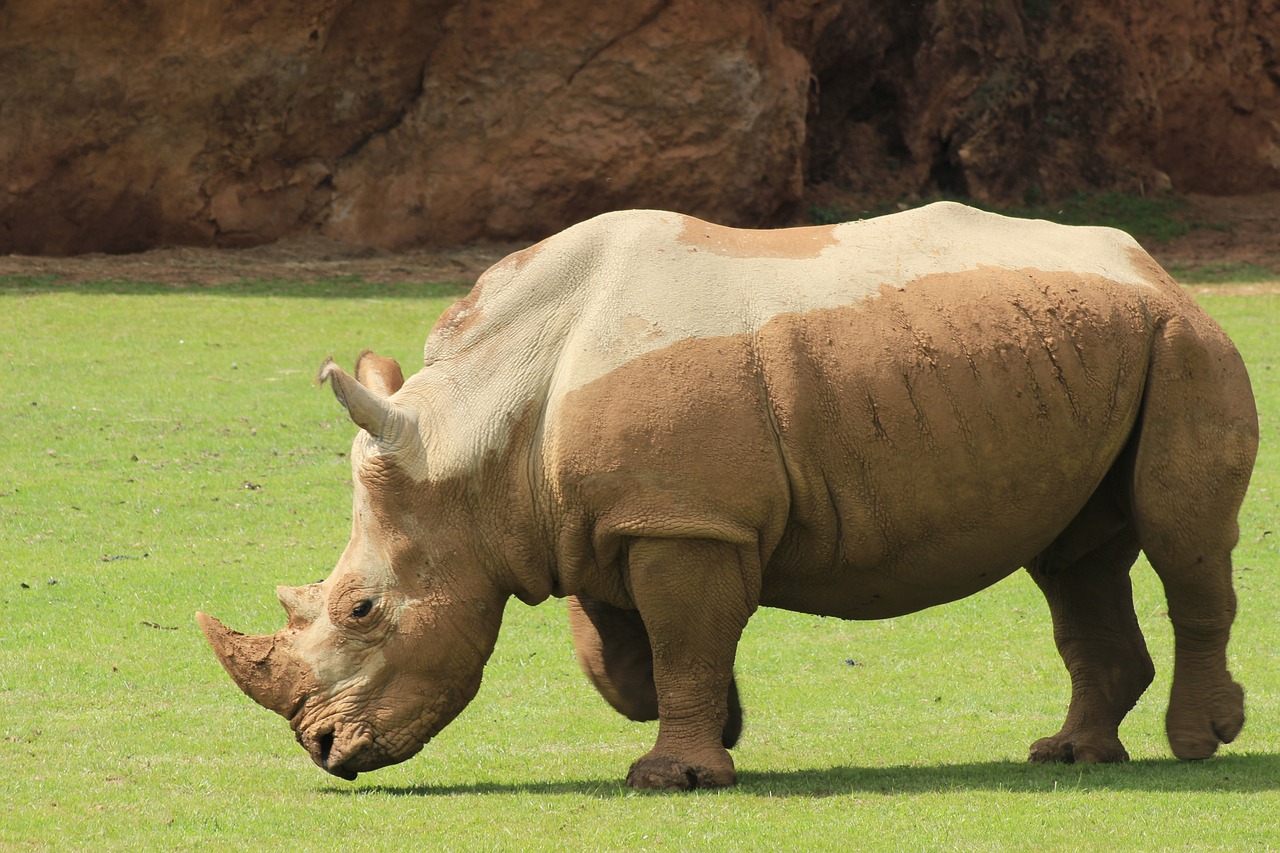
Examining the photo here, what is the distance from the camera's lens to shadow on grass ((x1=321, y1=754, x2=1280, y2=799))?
6520mm

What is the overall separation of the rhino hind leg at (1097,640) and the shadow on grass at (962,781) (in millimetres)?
246

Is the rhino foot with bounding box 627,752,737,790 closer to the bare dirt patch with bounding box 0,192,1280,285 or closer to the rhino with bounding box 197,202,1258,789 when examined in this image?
the rhino with bounding box 197,202,1258,789

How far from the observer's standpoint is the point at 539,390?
653 cm

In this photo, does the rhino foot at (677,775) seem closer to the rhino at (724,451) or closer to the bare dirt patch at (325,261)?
the rhino at (724,451)

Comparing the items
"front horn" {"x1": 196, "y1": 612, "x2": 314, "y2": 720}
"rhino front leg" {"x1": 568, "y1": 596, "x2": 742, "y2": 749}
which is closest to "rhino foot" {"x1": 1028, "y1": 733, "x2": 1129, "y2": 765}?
"rhino front leg" {"x1": 568, "y1": 596, "x2": 742, "y2": 749}

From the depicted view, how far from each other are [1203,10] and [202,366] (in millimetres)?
17368

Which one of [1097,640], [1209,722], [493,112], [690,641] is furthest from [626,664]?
[493,112]

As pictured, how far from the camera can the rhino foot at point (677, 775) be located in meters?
6.47

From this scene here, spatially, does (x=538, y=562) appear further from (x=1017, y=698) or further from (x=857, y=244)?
(x=1017, y=698)

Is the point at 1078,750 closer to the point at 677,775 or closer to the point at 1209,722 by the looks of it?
the point at 1209,722

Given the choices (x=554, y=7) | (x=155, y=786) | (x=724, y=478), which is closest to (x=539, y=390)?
(x=724, y=478)

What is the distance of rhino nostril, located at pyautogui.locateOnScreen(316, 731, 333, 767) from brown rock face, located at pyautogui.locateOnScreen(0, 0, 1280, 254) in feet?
52.2

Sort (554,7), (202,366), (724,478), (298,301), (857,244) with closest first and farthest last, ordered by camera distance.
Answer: (724,478) → (857,244) → (202,366) → (298,301) → (554,7)

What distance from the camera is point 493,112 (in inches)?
905
